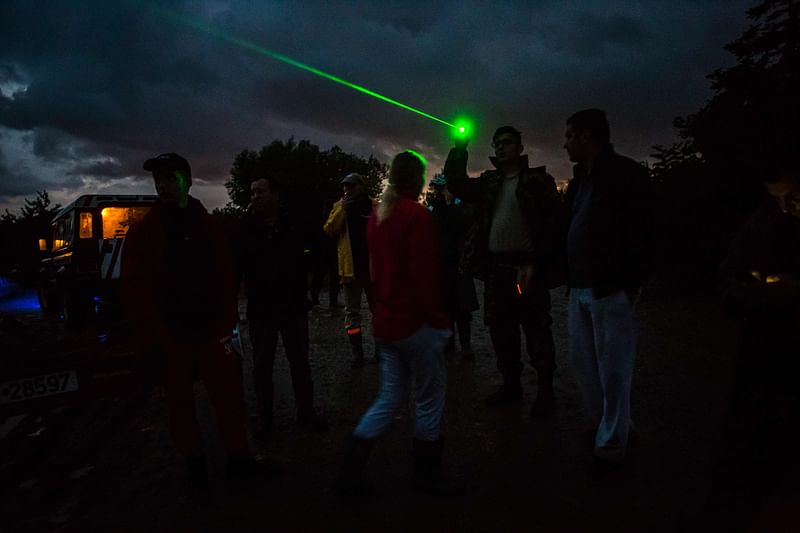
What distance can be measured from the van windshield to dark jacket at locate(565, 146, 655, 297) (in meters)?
9.50

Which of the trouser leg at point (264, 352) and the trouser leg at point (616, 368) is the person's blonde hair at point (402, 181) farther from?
the trouser leg at point (264, 352)

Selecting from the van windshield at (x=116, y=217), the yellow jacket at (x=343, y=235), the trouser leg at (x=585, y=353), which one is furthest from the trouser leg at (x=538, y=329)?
the van windshield at (x=116, y=217)

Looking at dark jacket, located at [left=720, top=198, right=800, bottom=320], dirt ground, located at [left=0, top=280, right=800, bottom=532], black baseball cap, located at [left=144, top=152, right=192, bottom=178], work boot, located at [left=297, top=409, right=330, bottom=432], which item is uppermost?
black baseball cap, located at [left=144, top=152, right=192, bottom=178]

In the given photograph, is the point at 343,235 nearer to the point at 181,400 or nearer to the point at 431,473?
the point at 181,400

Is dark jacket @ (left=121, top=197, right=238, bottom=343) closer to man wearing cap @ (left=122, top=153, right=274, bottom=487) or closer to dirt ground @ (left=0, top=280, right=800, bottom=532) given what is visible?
man wearing cap @ (left=122, top=153, right=274, bottom=487)

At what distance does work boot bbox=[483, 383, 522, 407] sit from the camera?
4.53 metres

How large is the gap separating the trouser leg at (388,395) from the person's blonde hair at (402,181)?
0.75 m

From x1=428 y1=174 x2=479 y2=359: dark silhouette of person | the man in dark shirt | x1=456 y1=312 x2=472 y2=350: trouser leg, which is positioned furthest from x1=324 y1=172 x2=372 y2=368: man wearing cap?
the man in dark shirt

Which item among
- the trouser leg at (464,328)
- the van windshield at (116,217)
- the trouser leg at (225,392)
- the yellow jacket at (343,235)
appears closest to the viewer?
the trouser leg at (225,392)

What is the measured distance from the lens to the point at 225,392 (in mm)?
3254

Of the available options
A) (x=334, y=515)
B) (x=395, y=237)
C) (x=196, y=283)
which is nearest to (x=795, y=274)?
(x=395, y=237)

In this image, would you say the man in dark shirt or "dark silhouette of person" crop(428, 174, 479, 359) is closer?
the man in dark shirt

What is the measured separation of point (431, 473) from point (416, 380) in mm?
551

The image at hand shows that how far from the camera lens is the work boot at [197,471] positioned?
3145mm
